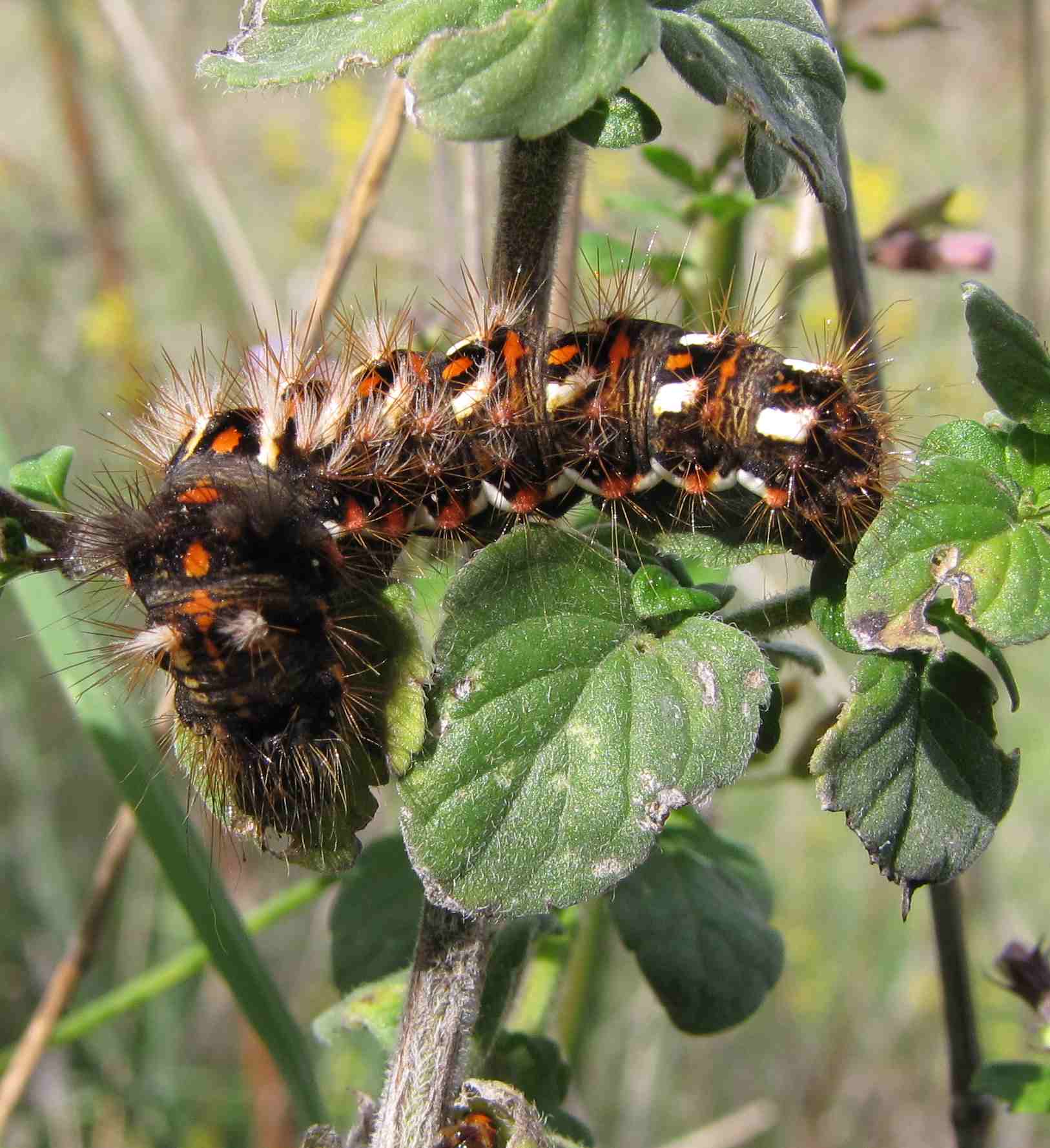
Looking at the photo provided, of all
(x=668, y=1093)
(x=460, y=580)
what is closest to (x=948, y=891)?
(x=460, y=580)

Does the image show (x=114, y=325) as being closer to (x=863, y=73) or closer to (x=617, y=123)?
(x=863, y=73)

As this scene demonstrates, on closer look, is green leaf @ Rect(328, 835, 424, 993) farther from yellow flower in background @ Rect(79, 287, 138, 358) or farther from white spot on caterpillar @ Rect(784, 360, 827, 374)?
yellow flower in background @ Rect(79, 287, 138, 358)

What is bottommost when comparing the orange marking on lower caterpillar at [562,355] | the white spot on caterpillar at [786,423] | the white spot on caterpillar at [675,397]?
the white spot on caterpillar at [786,423]

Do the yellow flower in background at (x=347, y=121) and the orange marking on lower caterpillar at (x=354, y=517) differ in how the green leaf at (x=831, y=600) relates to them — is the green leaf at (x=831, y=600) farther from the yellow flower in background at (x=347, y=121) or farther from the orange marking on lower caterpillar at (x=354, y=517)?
the yellow flower in background at (x=347, y=121)

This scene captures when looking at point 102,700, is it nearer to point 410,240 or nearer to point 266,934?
point 410,240

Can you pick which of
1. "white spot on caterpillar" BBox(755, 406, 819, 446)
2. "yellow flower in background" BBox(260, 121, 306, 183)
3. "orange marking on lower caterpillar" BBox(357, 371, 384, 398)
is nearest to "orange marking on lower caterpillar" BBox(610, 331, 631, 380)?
"white spot on caterpillar" BBox(755, 406, 819, 446)

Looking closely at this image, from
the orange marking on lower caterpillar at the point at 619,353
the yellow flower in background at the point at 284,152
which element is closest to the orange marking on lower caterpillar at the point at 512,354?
the orange marking on lower caterpillar at the point at 619,353
